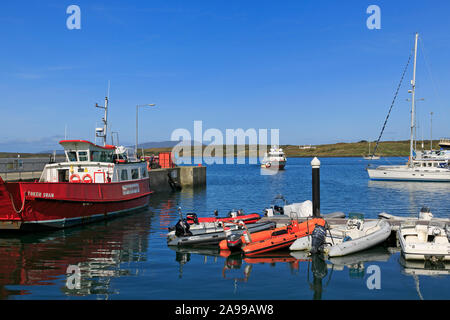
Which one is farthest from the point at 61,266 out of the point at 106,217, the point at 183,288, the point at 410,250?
the point at 410,250

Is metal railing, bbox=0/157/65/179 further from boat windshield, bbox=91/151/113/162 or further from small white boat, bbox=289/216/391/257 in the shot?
small white boat, bbox=289/216/391/257

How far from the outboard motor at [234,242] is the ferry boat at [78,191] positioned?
34.1 ft

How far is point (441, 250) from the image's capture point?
14828 millimetres

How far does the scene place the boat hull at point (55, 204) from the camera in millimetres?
19547

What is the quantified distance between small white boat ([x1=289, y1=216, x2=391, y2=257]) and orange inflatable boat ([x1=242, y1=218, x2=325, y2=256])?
0.46 metres

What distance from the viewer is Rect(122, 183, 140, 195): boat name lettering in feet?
89.0

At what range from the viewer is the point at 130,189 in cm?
2819

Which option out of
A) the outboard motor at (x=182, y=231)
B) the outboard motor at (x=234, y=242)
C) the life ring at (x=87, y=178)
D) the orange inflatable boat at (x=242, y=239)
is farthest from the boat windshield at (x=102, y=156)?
the outboard motor at (x=234, y=242)

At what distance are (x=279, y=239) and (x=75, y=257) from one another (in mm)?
9022

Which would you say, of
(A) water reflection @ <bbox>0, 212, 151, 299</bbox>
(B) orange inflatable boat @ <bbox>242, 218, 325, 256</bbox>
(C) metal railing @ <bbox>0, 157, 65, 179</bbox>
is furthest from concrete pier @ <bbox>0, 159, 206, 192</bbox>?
(B) orange inflatable boat @ <bbox>242, 218, 325, 256</bbox>

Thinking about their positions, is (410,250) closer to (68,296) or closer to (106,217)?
(68,296)

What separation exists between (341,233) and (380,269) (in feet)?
10.9

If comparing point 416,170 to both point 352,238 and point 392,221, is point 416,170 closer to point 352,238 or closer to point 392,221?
point 392,221

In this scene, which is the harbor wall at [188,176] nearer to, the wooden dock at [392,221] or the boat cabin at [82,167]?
the boat cabin at [82,167]
